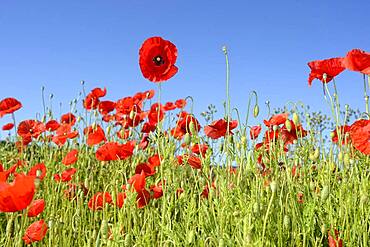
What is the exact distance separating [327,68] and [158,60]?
2.69 ft

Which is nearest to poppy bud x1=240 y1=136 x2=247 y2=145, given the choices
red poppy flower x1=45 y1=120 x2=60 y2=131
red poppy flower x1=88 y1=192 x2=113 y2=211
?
red poppy flower x1=88 y1=192 x2=113 y2=211

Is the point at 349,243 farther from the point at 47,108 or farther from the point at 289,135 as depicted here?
the point at 47,108

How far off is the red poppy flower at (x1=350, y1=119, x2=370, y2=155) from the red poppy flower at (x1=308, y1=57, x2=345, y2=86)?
270 millimetres

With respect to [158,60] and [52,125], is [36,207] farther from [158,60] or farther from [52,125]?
[52,125]

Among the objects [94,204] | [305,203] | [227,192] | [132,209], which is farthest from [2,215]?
[305,203]

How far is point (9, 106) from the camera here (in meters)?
4.24

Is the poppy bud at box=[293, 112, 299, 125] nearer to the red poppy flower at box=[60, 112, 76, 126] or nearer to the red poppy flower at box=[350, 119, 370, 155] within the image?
the red poppy flower at box=[350, 119, 370, 155]

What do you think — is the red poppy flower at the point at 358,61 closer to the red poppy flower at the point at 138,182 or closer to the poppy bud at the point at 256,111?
the poppy bud at the point at 256,111

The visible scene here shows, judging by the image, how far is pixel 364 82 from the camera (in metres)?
2.51

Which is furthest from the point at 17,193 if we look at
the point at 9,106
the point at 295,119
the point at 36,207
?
the point at 9,106

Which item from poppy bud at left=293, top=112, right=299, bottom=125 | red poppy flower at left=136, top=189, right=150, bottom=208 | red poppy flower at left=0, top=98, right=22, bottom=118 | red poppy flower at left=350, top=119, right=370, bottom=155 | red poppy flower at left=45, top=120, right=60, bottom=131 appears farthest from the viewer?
red poppy flower at left=45, top=120, right=60, bottom=131

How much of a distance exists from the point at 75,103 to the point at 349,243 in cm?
319

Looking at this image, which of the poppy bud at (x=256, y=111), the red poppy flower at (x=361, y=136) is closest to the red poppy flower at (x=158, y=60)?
the poppy bud at (x=256, y=111)

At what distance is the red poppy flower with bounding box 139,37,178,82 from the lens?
8.77 feet
